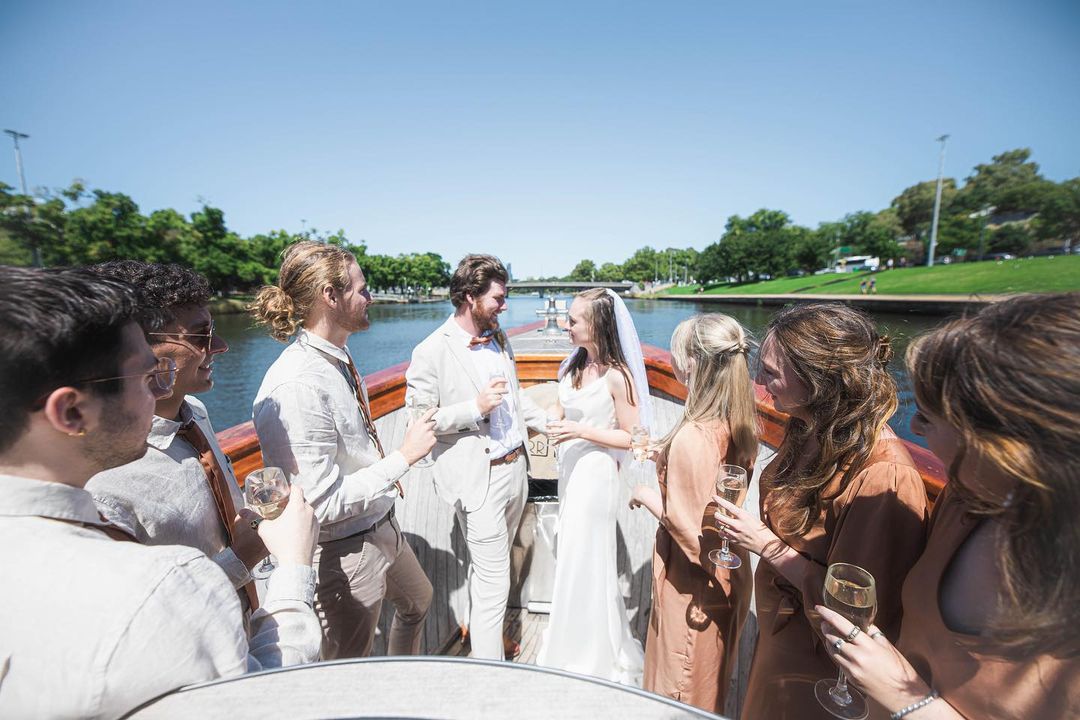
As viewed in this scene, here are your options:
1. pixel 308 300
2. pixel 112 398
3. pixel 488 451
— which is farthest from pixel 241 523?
pixel 488 451

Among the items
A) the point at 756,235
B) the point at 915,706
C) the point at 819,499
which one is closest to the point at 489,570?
the point at 819,499

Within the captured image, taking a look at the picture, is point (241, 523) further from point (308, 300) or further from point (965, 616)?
point (965, 616)

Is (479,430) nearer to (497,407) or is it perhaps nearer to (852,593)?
(497,407)

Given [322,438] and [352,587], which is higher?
[322,438]

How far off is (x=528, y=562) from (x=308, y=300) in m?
2.33

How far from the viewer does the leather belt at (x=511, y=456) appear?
237 cm

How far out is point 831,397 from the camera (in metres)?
1.37

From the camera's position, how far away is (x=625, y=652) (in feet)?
7.93

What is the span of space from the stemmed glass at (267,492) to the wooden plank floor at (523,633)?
2004 mm

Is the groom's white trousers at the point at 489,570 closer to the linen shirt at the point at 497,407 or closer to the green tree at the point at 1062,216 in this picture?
the linen shirt at the point at 497,407

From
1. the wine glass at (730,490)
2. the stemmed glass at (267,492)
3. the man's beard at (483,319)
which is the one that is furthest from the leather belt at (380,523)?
the wine glass at (730,490)

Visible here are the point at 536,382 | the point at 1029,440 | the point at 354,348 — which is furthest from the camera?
the point at 354,348

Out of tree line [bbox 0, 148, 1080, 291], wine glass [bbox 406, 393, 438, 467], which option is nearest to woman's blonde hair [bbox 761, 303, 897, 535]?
wine glass [bbox 406, 393, 438, 467]

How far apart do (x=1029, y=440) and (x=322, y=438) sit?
6.48ft
